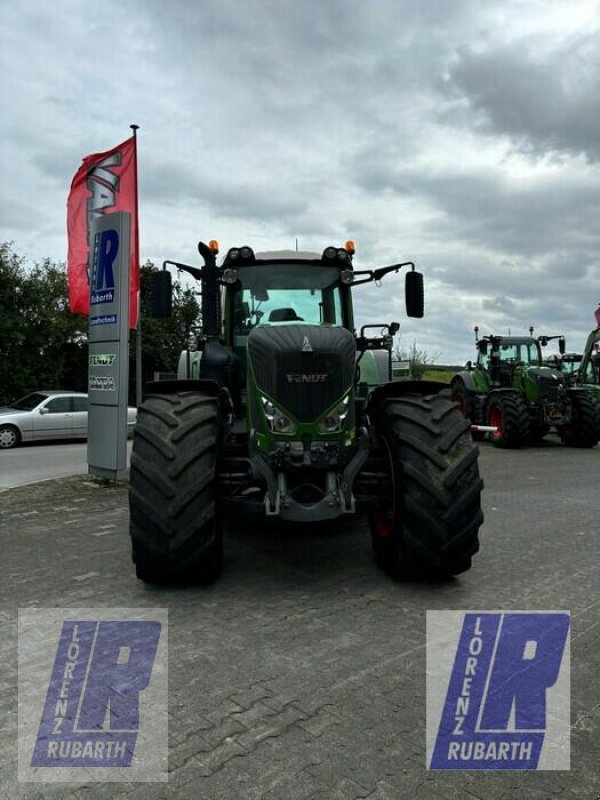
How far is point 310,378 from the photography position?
14.7 feet

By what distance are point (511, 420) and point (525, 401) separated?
979 millimetres

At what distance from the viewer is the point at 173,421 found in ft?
14.7

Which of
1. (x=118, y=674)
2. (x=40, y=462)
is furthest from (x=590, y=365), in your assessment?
(x=118, y=674)

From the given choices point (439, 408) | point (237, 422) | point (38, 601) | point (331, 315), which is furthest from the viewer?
point (331, 315)

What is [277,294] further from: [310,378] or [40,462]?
[40,462]

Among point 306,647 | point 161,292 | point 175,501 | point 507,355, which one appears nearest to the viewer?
point 306,647

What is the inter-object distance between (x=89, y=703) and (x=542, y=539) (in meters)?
4.54

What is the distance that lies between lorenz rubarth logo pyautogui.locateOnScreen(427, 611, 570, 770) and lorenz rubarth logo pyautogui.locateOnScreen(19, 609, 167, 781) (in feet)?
4.09

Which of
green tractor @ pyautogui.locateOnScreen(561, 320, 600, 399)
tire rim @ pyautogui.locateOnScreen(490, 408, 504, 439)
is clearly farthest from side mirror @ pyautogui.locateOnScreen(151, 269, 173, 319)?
green tractor @ pyautogui.locateOnScreen(561, 320, 600, 399)

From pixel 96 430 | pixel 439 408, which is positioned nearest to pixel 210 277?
pixel 439 408

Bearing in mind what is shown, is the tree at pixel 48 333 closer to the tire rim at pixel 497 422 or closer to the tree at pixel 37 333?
the tree at pixel 37 333

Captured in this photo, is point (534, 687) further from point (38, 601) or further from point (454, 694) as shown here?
point (38, 601)

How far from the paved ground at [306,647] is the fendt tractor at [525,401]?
768 centimetres

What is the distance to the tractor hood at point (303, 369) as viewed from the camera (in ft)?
14.7
